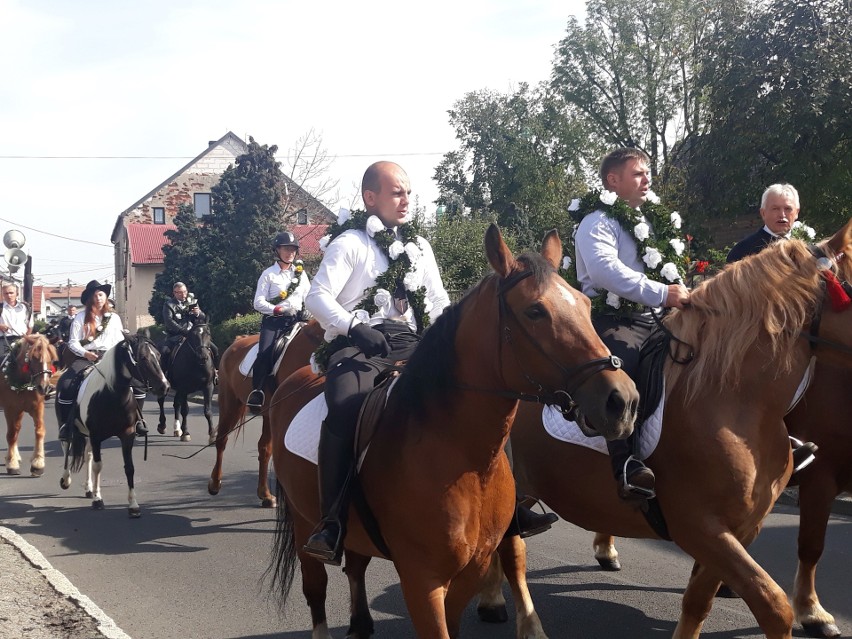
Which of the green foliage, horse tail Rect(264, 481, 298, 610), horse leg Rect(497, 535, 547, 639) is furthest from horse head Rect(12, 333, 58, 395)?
the green foliage

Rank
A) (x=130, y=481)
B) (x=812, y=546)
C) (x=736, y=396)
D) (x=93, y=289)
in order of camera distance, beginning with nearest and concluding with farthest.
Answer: (x=736, y=396), (x=812, y=546), (x=130, y=481), (x=93, y=289)

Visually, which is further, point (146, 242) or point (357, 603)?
point (146, 242)

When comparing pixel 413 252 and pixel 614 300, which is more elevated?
pixel 413 252

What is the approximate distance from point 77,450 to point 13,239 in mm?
14646

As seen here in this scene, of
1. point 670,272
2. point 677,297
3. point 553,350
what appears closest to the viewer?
point 553,350

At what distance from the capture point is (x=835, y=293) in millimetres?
4523

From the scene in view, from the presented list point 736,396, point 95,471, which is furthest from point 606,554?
point 95,471

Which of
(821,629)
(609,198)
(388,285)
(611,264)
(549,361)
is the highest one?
(609,198)

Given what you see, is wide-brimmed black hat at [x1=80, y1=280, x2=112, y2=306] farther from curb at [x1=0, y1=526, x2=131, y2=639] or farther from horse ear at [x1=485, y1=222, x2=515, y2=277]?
horse ear at [x1=485, y1=222, x2=515, y2=277]

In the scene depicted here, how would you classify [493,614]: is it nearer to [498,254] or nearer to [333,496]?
[333,496]

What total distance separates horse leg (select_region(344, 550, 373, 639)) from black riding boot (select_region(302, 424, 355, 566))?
87cm

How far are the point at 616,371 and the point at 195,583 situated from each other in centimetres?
483

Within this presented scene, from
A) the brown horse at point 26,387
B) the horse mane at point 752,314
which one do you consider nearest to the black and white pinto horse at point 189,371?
the brown horse at point 26,387

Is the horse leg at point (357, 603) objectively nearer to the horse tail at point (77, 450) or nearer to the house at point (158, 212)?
the horse tail at point (77, 450)
